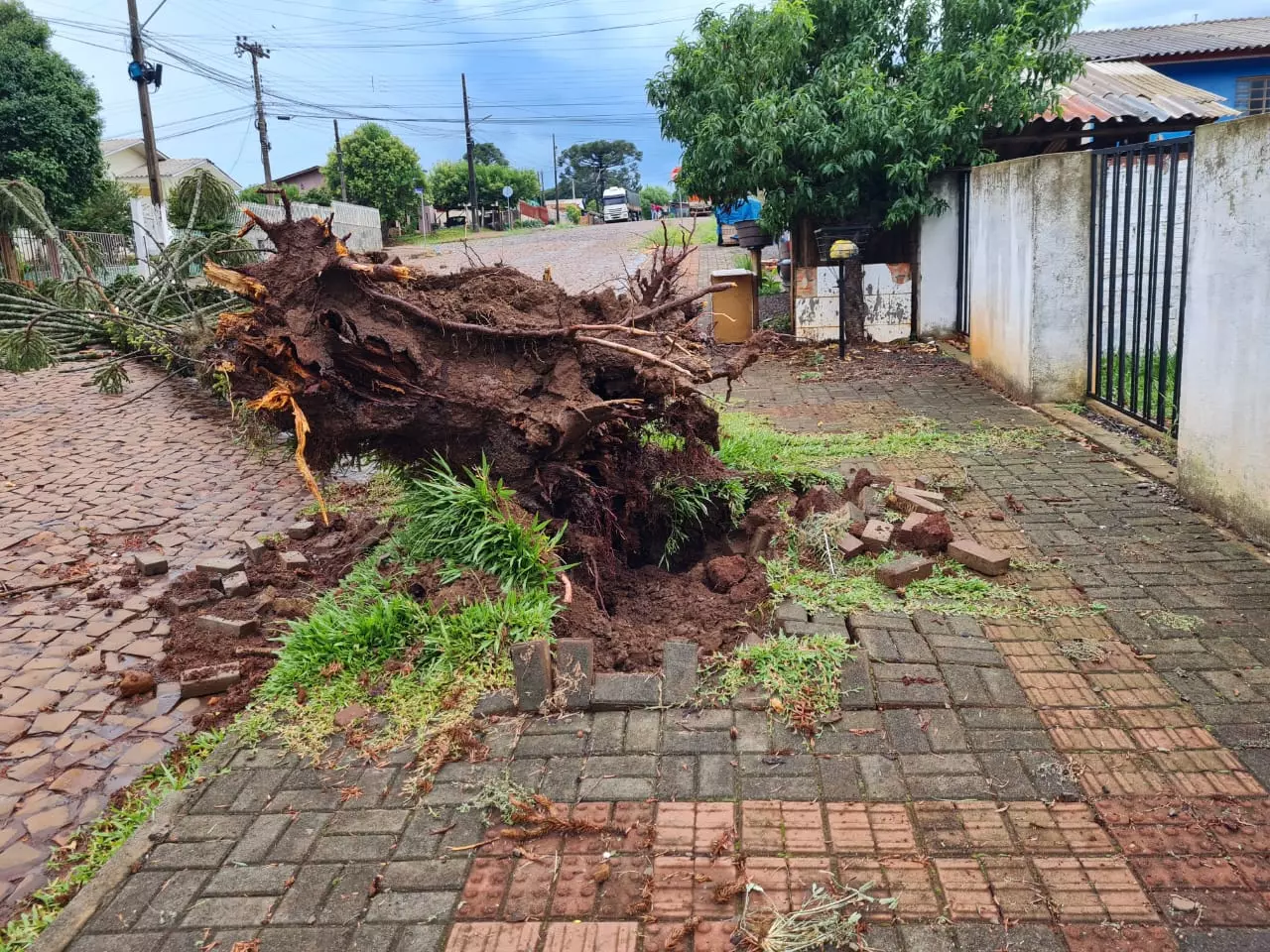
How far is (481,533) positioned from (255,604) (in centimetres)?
160

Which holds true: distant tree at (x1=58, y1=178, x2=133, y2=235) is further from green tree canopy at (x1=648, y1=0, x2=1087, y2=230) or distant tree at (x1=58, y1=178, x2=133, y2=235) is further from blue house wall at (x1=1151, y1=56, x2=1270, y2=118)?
blue house wall at (x1=1151, y1=56, x2=1270, y2=118)

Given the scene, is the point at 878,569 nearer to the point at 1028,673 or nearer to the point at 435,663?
the point at 1028,673

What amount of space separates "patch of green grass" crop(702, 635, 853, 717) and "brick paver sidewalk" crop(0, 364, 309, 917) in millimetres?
2425

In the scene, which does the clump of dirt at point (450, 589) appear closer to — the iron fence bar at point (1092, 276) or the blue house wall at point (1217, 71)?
the iron fence bar at point (1092, 276)

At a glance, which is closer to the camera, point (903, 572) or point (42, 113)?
point (903, 572)

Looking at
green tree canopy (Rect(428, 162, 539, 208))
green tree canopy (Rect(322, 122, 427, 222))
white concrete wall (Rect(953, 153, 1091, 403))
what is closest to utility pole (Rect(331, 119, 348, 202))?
green tree canopy (Rect(322, 122, 427, 222))

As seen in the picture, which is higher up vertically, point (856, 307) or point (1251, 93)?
point (1251, 93)

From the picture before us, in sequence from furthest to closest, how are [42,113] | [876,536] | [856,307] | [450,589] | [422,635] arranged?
[42,113], [856,307], [876,536], [450,589], [422,635]

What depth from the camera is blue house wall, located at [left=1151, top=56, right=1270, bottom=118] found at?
23.6 meters

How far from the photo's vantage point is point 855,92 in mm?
10547

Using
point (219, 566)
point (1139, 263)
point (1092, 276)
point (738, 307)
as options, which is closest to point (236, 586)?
point (219, 566)

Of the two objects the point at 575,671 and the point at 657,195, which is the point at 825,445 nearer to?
the point at 575,671

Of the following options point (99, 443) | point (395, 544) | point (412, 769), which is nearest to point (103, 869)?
point (412, 769)

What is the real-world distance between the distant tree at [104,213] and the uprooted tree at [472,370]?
25.5m
